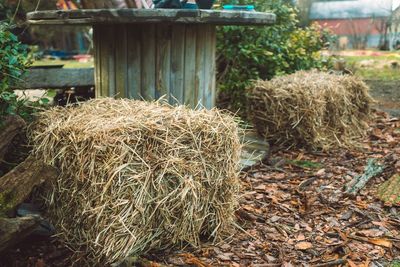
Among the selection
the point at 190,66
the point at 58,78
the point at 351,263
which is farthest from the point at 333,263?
the point at 58,78

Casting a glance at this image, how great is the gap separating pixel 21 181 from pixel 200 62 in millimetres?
1608

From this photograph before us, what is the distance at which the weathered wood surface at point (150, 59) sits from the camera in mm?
3186

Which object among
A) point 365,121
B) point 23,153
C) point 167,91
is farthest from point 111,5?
point 365,121

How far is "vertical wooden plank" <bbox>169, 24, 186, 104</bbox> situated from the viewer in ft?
10.6

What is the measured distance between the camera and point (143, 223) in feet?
7.25

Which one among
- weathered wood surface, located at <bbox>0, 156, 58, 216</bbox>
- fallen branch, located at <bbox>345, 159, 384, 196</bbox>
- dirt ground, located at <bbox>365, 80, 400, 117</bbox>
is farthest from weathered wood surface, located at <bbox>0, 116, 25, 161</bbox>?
dirt ground, located at <bbox>365, 80, 400, 117</bbox>

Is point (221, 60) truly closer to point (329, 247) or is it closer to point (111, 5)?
point (111, 5)

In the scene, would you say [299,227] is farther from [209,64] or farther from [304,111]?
[304,111]

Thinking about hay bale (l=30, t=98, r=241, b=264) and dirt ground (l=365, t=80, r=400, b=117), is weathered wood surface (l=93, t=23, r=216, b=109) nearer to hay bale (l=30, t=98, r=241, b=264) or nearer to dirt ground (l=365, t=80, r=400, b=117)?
hay bale (l=30, t=98, r=241, b=264)

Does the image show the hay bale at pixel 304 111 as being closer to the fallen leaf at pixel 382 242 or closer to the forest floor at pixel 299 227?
the forest floor at pixel 299 227

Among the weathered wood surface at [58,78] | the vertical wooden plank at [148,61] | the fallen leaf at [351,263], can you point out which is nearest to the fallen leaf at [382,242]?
the fallen leaf at [351,263]

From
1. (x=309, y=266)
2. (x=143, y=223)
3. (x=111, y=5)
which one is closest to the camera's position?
(x=143, y=223)

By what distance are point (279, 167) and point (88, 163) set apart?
2.20m

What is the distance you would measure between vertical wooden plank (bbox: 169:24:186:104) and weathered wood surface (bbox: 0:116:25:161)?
3.47 feet
